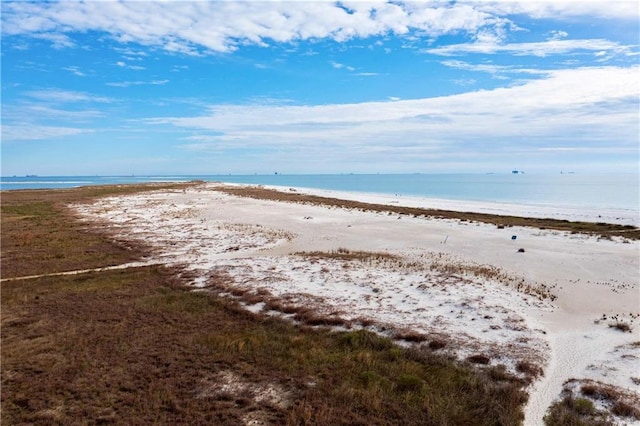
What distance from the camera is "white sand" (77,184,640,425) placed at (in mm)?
14250

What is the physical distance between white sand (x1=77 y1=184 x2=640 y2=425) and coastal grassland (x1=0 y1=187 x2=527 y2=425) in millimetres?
1836

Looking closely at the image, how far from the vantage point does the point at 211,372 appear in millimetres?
12453

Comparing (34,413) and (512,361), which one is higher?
(512,361)

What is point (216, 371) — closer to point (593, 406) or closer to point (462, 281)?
Answer: point (593, 406)

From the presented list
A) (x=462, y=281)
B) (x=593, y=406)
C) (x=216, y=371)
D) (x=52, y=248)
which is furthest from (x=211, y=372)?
(x=52, y=248)

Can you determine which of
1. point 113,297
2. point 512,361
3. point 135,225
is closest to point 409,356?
point 512,361

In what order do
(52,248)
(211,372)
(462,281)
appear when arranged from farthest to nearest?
(52,248) → (462,281) → (211,372)

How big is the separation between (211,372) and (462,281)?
1559cm

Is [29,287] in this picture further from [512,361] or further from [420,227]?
[420,227]

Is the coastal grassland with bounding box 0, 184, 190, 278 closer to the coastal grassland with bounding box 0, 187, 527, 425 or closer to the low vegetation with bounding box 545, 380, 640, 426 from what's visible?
the coastal grassland with bounding box 0, 187, 527, 425

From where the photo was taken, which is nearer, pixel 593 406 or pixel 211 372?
pixel 593 406

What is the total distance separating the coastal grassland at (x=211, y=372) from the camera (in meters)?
10.3

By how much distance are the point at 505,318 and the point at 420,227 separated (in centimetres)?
3045

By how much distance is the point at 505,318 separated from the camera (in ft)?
56.4
